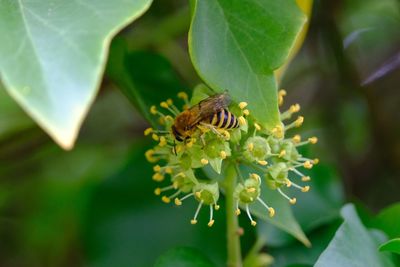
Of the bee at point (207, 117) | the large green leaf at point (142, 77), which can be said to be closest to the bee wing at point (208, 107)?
the bee at point (207, 117)

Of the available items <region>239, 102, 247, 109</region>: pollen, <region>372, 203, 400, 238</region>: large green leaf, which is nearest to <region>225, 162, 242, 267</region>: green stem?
<region>239, 102, 247, 109</region>: pollen

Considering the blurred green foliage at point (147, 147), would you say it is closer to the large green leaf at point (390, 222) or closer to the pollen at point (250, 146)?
the large green leaf at point (390, 222)

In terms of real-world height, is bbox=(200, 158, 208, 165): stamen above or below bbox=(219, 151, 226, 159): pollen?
above

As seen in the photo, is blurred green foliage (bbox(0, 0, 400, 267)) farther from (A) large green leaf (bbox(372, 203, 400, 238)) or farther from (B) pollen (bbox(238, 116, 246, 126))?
(B) pollen (bbox(238, 116, 246, 126))

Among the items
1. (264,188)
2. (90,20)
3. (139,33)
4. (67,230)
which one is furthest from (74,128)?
(67,230)

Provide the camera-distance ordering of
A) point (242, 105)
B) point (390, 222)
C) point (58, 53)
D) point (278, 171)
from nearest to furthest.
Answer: point (58, 53), point (242, 105), point (278, 171), point (390, 222)

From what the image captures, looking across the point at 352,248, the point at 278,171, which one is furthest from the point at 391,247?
the point at 278,171

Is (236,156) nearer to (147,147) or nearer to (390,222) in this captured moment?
(390,222)
